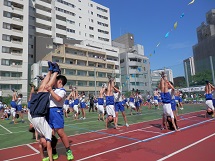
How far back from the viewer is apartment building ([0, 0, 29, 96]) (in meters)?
37.5

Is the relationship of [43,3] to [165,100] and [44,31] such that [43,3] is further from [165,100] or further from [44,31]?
[165,100]

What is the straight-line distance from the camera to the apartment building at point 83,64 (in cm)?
4375

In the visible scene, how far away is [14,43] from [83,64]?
18.2 metres

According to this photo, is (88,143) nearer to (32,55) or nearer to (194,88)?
(194,88)

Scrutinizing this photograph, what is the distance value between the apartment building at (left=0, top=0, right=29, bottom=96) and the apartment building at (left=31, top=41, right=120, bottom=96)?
3496mm

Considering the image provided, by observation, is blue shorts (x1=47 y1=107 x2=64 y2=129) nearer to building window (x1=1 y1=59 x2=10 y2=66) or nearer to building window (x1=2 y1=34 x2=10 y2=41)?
building window (x1=1 y1=59 x2=10 y2=66)

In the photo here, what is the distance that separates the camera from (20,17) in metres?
42.3

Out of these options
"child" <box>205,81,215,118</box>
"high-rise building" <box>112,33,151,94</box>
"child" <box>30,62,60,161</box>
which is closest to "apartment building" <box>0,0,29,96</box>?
"high-rise building" <box>112,33,151,94</box>

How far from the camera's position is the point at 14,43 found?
4006 centimetres

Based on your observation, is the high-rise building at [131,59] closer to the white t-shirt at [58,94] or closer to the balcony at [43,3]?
the balcony at [43,3]

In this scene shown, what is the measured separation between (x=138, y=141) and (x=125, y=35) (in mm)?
72844

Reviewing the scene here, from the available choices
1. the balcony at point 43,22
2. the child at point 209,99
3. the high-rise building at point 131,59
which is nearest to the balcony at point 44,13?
the balcony at point 43,22

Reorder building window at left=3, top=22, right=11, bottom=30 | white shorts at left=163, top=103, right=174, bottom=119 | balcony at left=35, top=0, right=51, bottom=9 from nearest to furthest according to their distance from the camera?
white shorts at left=163, top=103, right=174, bottom=119 < building window at left=3, top=22, right=11, bottom=30 < balcony at left=35, top=0, right=51, bottom=9

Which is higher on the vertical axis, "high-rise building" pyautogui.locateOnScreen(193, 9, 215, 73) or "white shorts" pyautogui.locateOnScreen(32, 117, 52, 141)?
"high-rise building" pyautogui.locateOnScreen(193, 9, 215, 73)
